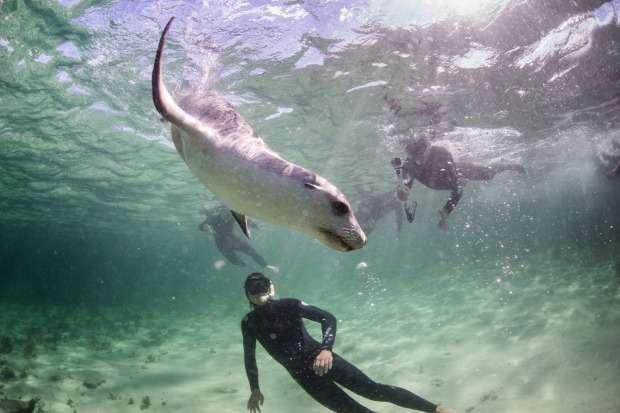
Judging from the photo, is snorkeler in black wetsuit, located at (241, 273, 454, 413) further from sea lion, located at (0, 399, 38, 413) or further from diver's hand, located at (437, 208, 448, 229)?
diver's hand, located at (437, 208, 448, 229)

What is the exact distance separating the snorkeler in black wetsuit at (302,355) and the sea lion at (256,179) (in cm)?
275

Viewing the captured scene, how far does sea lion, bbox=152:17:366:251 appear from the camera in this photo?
1.71 meters

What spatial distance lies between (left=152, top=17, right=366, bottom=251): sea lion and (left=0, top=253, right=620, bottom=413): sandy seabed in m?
6.55

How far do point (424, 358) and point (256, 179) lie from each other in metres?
9.48

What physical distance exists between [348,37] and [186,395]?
32.6 ft

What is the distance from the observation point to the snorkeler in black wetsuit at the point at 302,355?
491 centimetres

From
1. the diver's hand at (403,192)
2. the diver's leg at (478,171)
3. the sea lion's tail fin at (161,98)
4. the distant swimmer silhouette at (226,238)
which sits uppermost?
the distant swimmer silhouette at (226,238)

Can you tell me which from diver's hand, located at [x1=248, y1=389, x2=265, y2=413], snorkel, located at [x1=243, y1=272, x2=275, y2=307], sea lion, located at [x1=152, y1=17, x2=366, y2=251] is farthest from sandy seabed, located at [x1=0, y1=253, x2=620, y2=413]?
sea lion, located at [x1=152, y1=17, x2=366, y2=251]

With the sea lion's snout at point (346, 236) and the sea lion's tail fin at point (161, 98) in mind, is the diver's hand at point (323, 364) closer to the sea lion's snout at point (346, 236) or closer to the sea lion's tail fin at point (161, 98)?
the sea lion's snout at point (346, 236)

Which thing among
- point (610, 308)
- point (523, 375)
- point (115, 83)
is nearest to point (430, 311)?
point (610, 308)

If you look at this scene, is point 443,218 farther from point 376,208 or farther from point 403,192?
point 376,208

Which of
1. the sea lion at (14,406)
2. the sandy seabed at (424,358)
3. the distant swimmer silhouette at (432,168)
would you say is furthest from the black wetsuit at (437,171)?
the sea lion at (14,406)

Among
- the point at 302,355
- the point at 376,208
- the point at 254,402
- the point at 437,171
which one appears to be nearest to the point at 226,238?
the point at 376,208

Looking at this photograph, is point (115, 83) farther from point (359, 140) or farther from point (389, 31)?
point (359, 140)
